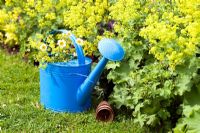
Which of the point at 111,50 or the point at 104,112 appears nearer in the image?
the point at 111,50

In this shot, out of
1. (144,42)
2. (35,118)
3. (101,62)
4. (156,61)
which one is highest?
(144,42)

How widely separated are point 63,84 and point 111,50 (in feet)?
1.89

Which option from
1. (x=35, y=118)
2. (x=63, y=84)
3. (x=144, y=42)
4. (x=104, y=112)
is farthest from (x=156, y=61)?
(x=35, y=118)

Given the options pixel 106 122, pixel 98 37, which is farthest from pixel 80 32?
pixel 106 122

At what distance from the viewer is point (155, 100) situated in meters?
3.45

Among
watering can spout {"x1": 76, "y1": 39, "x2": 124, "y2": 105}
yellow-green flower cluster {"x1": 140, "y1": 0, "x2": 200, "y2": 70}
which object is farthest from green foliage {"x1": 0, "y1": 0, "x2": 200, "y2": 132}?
watering can spout {"x1": 76, "y1": 39, "x2": 124, "y2": 105}

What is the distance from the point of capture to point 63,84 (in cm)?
389

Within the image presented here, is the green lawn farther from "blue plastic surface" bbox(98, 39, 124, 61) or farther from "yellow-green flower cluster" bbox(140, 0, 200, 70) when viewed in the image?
"yellow-green flower cluster" bbox(140, 0, 200, 70)

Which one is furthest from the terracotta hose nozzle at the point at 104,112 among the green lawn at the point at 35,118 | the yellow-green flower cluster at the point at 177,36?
the yellow-green flower cluster at the point at 177,36

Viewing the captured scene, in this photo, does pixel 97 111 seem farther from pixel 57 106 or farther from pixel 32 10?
pixel 32 10

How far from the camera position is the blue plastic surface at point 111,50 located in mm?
3516

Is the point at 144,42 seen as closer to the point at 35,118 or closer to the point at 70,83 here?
the point at 70,83

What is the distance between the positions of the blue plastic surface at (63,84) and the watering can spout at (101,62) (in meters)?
0.05

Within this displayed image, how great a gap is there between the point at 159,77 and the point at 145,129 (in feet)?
1.60
